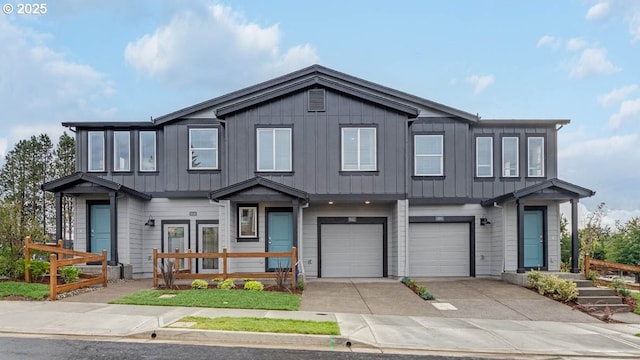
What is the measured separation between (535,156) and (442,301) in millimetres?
8584

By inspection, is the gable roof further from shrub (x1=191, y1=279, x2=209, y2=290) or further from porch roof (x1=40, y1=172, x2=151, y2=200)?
shrub (x1=191, y1=279, x2=209, y2=290)

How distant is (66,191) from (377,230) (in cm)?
1085

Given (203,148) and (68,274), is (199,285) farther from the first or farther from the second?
(203,148)

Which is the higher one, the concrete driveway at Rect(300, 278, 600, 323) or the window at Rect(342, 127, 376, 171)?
the window at Rect(342, 127, 376, 171)

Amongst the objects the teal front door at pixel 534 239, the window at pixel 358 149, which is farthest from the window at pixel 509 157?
the window at pixel 358 149

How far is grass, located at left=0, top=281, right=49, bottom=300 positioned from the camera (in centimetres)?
1348

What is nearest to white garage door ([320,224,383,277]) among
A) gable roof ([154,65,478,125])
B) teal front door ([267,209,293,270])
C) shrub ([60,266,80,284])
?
teal front door ([267,209,293,270])

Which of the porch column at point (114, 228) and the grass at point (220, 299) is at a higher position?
the porch column at point (114, 228)

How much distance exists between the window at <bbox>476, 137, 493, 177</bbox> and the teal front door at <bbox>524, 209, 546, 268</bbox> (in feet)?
6.94

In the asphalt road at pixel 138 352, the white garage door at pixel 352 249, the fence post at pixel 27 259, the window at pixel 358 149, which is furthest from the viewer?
the white garage door at pixel 352 249

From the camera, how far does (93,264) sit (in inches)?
715

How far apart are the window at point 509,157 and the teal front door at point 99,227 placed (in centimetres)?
1443

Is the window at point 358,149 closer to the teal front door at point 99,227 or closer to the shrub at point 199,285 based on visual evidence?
the shrub at point 199,285

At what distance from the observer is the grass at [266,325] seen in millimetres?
9852
